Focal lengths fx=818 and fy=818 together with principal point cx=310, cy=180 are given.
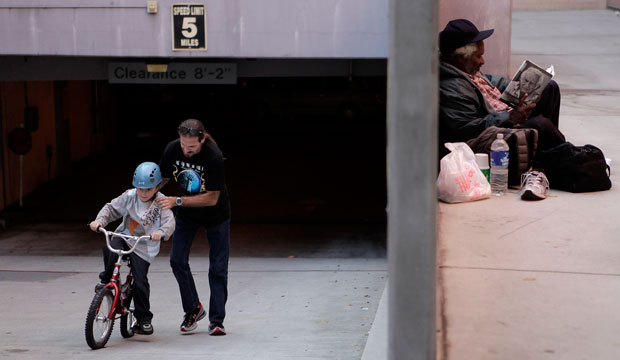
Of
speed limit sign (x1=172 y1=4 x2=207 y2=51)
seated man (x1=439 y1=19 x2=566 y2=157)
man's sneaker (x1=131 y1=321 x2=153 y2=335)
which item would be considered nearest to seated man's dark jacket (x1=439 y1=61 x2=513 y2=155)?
seated man (x1=439 y1=19 x2=566 y2=157)

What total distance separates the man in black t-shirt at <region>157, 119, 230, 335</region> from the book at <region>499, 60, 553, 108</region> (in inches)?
123

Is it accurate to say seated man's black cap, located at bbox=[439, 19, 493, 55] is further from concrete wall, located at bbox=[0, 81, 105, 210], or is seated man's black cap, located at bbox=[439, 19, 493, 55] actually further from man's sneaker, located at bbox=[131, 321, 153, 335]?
concrete wall, located at bbox=[0, 81, 105, 210]

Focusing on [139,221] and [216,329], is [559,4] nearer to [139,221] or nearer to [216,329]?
[216,329]

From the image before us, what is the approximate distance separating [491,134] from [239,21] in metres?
6.26

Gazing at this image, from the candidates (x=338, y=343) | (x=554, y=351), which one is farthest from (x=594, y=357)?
(x=338, y=343)

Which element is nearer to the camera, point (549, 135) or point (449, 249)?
point (449, 249)

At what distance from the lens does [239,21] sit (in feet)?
42.7

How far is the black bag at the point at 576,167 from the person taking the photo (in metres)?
7.68

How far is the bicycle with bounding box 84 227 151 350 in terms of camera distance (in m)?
6.61

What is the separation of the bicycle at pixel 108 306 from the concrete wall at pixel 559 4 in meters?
19.2

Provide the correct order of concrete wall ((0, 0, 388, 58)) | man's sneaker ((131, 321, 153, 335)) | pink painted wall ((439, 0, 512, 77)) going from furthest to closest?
concrete wall ((0, 0, 388, 58)) < pink painted wall ((439, 0, 512, 77)) < man's sneaker ((131, 321, 153, 335))

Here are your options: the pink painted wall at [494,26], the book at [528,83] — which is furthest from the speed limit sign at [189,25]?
the book at [528,83]

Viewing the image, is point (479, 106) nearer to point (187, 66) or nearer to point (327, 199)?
point (187, 66)

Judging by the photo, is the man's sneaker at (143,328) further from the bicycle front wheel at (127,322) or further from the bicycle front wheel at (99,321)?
the bicycle front wheel at (99,321)
